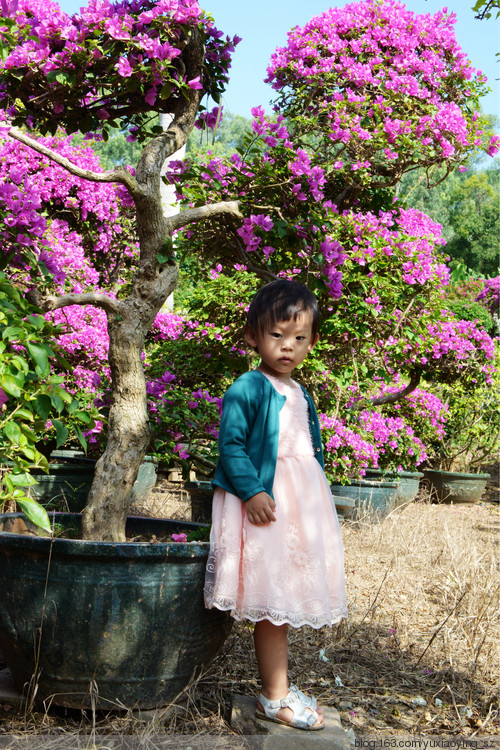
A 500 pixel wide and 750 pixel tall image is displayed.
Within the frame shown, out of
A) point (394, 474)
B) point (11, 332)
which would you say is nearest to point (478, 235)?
point (394, 474)

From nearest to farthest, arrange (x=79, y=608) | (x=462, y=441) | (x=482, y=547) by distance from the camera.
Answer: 1. (x=79, y=608)
2. (x=482, y=547)
3. (x=462, y=441)

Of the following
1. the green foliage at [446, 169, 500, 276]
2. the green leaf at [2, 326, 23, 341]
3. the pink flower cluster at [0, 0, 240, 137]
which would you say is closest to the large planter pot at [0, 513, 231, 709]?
the green leaf at [2, 326, 23, 341]

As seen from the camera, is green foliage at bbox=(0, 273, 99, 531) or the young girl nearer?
green foliage at bbox=(0, 273, 99, 531)

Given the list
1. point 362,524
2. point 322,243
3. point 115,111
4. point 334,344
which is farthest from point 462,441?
point 115,111

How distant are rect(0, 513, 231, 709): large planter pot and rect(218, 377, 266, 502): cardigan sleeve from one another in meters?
0.20

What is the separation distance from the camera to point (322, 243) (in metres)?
2.52

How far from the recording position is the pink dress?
172 centimetres

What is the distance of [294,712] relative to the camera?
1.71 metres

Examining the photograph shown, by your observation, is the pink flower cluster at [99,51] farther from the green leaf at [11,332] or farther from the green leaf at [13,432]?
the green leaf at [13,432]

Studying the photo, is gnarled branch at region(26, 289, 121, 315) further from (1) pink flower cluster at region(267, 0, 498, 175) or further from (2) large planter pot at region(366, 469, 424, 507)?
(2) large planter pot at region(366, 469, 424, 507)

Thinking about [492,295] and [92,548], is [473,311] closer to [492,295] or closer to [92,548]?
[492,295]

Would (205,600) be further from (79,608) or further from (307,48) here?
(307,48)

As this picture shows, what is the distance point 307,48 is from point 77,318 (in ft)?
8.37

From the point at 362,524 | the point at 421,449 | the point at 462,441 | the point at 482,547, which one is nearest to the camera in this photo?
the point at 482,547
